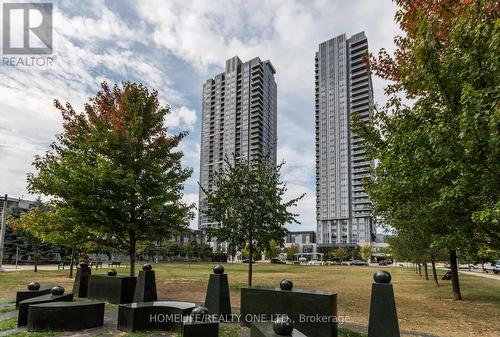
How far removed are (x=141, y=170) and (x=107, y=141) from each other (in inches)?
76.9

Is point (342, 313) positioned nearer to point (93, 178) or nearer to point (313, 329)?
point (313, 329)

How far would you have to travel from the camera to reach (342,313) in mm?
12398

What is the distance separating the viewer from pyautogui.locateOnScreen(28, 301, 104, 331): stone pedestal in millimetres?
8375

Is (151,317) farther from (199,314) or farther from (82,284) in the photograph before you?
(82,284)

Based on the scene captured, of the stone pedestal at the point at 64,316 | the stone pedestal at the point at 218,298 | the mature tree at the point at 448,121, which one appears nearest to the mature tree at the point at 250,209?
the stone pedestal at the point at 218,298

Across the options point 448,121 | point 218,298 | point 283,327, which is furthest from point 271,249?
point 283,327

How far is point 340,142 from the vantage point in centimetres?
14162

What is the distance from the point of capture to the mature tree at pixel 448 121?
6422mm

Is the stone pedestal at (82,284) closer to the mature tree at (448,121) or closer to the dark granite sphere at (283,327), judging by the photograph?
the dark granite sphere at (283,327)

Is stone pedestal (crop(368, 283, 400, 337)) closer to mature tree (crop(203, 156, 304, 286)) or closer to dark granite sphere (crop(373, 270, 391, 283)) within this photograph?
dark granite sphere (crop(373, 270, 391, 283))

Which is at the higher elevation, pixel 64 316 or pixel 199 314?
pixel 199 314

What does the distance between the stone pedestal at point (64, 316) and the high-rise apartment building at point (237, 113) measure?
142 metres

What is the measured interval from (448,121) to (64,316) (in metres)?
10.4

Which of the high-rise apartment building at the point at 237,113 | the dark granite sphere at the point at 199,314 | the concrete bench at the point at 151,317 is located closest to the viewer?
the dark granite sphere at the point at 199,314
